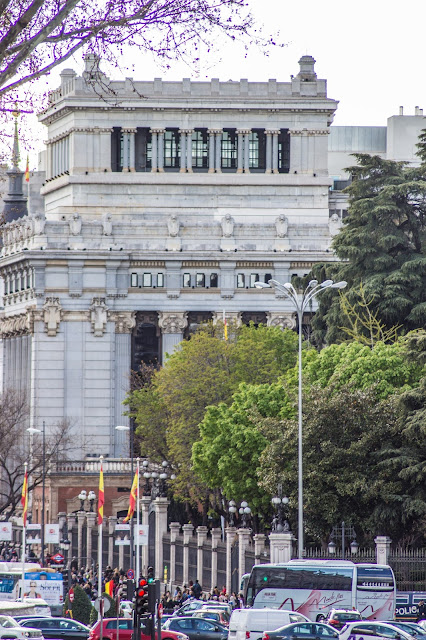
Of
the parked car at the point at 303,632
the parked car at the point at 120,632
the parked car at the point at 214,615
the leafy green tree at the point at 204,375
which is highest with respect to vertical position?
the leafy green tree at the point at 204,375

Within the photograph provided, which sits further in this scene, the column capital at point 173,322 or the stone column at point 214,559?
the column capital at point 173,322

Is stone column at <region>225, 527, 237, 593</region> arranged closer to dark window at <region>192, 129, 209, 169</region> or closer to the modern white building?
the modern white building

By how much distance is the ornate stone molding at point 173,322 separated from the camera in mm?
141125

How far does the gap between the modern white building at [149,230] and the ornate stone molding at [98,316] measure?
0.11m

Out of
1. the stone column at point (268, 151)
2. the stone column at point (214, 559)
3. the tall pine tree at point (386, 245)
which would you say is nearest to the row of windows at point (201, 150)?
the stone column at point (268, 151)

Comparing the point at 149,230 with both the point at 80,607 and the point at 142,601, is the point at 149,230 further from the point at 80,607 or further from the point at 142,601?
the point at 142,601

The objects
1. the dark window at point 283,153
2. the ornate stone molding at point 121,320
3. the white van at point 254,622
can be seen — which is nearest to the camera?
the white van at point 254,622

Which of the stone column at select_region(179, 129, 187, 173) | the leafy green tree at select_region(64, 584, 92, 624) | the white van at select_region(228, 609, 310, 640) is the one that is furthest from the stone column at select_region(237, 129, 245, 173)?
the white van at select_region(228, 609, 310, 640)

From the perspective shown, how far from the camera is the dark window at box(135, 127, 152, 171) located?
152 metres

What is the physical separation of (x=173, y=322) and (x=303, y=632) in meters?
90.7

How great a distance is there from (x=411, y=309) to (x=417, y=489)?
22008 mm

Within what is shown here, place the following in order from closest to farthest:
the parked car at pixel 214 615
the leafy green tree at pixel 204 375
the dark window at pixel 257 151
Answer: the parked car at pixel 214 615
the leafy green tree at pixel 204 375
the dark window at pixel 257 151

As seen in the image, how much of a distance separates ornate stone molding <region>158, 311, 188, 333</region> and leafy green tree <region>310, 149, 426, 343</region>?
128 feet

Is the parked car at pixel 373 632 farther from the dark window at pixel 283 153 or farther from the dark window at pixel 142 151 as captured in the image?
the dark window at pixel 283 153
